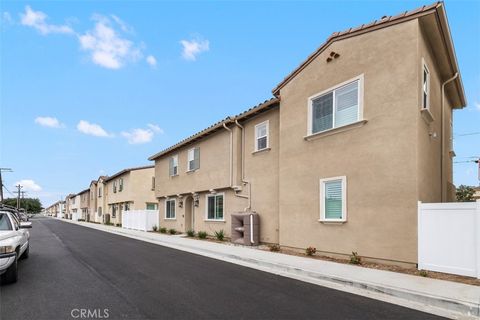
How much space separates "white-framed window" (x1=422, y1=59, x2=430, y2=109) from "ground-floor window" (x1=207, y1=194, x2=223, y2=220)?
37.0 feet

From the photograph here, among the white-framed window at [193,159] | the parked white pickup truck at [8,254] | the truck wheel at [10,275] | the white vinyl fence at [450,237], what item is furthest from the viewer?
the white-framed window at [193,159]

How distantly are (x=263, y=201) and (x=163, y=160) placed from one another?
14.2m

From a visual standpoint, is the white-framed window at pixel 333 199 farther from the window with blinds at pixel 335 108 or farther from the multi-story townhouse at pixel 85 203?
the multi-story townhouse at pixel 85 203

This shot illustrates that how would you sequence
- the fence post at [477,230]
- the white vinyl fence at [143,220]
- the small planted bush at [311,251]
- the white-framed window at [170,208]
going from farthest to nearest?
the white vinyl fence at [143,220]
the white-framed window at [170,208]
the small planted bush at [311,251]
the fence post at [477,230]

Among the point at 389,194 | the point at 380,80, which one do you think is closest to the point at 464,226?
the point at 389,194

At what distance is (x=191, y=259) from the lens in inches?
509

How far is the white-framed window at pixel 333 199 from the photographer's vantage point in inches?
467

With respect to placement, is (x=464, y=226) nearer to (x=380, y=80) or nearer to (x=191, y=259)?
(x=380, y=80)

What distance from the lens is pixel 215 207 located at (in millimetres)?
20547

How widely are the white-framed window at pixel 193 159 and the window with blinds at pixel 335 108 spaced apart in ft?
34.1

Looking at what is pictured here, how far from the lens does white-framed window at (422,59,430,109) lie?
11039 mm

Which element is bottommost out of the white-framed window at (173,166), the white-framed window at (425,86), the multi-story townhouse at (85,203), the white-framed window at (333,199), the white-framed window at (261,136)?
the multi-story townhouse at (85,203)

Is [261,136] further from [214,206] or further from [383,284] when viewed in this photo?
[383,284]

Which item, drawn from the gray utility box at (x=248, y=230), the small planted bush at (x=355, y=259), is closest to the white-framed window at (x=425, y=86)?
the small planted bush at (x=355, y=259)
